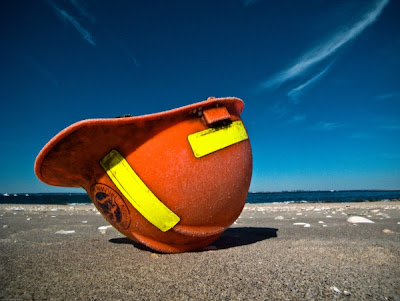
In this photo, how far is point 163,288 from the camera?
4.03ft

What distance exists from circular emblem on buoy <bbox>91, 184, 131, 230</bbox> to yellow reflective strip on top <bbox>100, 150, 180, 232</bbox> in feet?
0.33

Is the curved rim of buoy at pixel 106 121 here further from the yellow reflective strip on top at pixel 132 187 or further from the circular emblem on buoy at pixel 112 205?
the circular emblem on buoy at pixel 112 205

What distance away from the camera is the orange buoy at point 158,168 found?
5.11 ft

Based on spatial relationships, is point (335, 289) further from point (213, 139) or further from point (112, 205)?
point (112, 205)

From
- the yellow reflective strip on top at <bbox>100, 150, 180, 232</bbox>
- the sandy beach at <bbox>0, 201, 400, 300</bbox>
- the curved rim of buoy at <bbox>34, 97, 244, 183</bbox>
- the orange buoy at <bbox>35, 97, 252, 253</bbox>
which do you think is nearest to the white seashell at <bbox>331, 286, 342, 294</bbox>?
the sandy beach at <bbox>0, 201, 400, 300</bbox>

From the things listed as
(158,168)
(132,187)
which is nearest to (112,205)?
(132,187)

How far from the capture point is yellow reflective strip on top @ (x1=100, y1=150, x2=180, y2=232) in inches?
62.5

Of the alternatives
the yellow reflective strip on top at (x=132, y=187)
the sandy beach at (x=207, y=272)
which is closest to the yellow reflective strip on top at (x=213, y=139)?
the yellow reflective strip on top at (x=132, y=187)

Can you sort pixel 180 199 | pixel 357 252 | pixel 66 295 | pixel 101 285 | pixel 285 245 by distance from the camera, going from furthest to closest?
pixel 285 245 → pixel 357 252 → pixel 180 199 → pixel 101 285 → pixel 66 295

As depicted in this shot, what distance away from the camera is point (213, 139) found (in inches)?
67.3

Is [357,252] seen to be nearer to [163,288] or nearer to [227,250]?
[227,250]

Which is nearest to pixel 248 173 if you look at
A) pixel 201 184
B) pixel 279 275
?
pixel 201 184

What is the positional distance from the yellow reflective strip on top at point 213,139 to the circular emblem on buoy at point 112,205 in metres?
0.65

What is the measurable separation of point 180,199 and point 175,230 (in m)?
0.26
